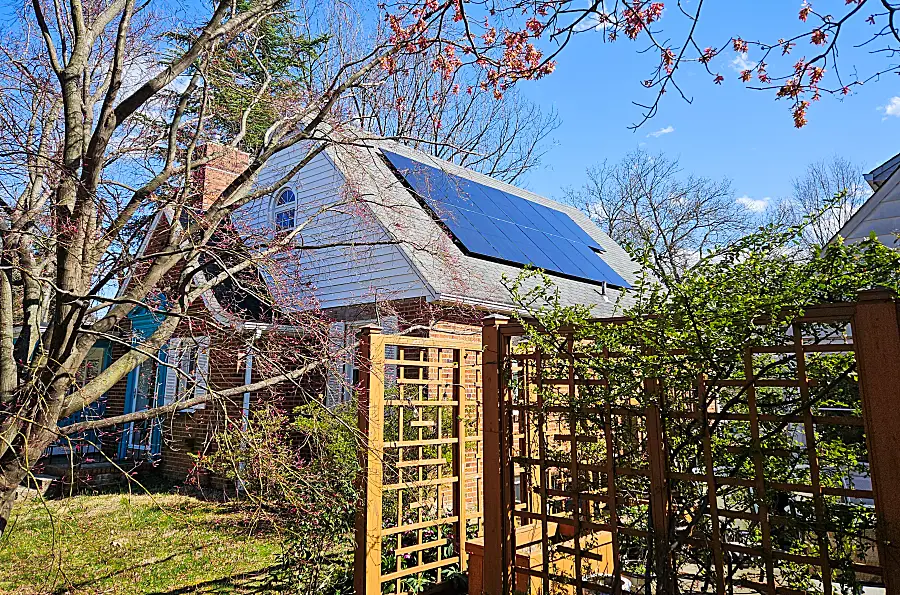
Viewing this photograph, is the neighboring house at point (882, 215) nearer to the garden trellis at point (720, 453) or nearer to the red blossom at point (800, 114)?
the red blossom at point (800, 114)

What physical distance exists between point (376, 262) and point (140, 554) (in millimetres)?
5241

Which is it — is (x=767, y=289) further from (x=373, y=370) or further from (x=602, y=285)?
(x=602, y=285)

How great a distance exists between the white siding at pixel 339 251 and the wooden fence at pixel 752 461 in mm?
4441

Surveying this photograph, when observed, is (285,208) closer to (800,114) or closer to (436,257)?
(436,257)

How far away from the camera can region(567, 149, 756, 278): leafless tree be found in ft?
89.8

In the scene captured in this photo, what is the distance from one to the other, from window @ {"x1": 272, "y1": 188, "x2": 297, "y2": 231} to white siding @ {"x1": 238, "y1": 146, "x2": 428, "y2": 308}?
137 millimetres

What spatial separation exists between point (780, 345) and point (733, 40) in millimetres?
1909

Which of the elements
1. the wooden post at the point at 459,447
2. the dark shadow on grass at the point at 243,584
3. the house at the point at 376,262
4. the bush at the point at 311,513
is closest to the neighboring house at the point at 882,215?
the house at the point at 376,262

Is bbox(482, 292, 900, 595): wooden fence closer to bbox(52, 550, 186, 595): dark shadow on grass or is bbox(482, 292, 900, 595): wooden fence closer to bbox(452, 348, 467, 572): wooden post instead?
bbox(452, 348, 467, 572): wooden post

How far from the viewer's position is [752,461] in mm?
3037

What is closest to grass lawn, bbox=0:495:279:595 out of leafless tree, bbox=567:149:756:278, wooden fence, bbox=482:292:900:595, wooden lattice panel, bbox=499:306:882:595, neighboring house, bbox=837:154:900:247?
wooden fence, bbox=482:292:900:595

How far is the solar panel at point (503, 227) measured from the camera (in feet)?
34.0

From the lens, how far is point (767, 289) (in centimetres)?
306

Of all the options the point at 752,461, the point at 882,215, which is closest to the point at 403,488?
the point at 752,461
